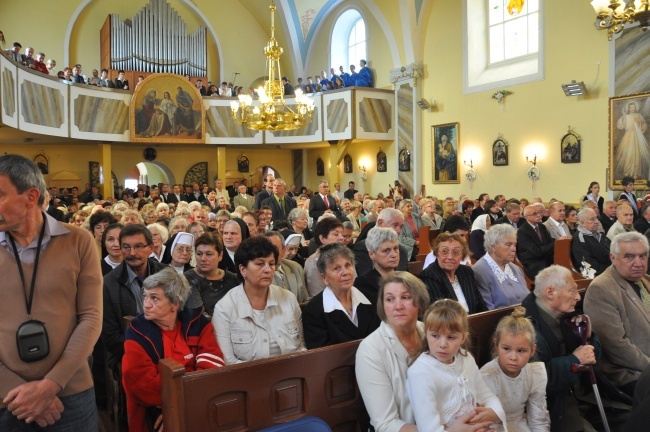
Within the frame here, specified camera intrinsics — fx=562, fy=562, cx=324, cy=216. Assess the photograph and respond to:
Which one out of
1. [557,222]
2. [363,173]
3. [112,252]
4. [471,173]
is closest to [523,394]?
[112,252]

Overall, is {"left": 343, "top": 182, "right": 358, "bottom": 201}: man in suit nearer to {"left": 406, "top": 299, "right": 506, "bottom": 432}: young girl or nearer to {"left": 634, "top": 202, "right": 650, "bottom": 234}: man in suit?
{"left": 634, "top": 202, "right": 650, "bottom": 234}: man in suit

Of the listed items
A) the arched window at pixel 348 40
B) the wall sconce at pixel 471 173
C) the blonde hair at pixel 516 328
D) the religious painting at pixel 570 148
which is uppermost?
the arched window at pixel 348 40

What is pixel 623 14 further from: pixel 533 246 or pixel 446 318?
pixel 446 318

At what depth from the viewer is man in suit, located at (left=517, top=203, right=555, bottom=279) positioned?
268 inches

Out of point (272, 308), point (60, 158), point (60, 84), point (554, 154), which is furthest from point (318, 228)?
point (60, 158)

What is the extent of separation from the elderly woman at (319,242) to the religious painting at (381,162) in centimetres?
1316

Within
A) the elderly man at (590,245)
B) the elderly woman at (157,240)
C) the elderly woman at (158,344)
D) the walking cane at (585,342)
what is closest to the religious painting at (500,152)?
the elderly man at (590,245)

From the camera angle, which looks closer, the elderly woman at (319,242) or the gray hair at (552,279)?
the gray hair at (552,279)

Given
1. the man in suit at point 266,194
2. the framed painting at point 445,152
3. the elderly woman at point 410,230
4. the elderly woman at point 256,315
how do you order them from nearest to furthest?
the elderly woman at point 256,315 → the elderly woman at point 410,230 → the man in suit at point 266,194 → the framed painting at point 445,152

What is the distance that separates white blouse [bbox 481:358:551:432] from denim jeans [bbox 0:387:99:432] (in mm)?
1911

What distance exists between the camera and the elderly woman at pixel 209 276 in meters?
3.87

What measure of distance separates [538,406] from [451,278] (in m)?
1.22

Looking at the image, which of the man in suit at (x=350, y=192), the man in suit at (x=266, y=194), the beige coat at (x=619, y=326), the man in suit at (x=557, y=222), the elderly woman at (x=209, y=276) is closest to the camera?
the beige coat at (x=619, y=326)

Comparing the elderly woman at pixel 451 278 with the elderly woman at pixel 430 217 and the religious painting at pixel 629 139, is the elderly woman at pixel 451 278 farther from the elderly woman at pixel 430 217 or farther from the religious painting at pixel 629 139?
the religious painting at pixel 629 139
